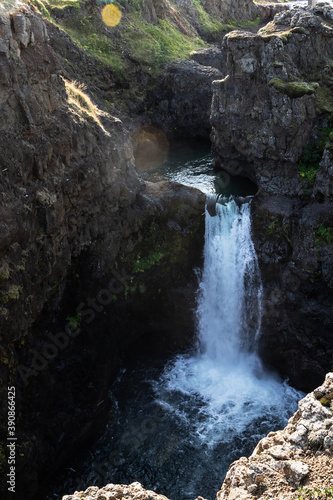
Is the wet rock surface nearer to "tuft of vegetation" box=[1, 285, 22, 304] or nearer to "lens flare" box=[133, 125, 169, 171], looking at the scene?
"lens flare" box=[133, 125, 169, 171]

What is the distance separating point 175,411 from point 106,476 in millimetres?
4177

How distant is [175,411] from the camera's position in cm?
1997

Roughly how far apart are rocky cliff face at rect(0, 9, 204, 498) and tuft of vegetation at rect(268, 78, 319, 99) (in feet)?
25.4

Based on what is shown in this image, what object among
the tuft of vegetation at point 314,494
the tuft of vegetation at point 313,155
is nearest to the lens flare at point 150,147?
the tuft of vegetation at point 313,155

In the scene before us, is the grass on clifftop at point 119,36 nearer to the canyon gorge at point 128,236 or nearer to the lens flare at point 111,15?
the lens flare at point 111,15

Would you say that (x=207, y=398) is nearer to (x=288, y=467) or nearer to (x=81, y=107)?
(x=288, y=467)

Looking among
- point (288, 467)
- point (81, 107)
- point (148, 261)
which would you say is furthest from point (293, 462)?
point (81, 107)

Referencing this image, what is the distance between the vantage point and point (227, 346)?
2373cm

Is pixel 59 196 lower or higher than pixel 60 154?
lower

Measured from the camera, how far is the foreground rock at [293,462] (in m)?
8.38

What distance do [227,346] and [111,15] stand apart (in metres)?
32.9

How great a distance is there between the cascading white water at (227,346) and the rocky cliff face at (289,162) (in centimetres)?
81

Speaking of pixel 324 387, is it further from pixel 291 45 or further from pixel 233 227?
pixel 291 45

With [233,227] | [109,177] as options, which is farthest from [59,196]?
[233,227]
